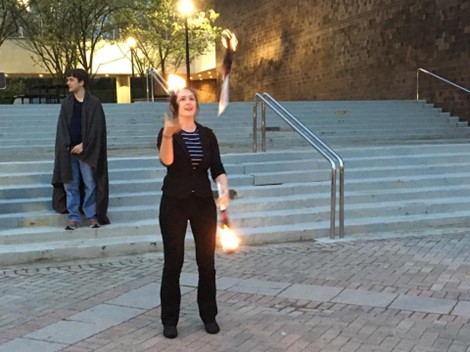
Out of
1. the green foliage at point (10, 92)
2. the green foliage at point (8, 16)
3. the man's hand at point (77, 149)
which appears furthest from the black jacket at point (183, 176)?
the green foliage at point (8, 16)

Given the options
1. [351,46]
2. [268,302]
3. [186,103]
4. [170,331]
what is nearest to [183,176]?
[186,103]

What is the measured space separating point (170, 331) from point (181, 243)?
630 mm

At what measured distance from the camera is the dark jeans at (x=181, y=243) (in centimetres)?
408

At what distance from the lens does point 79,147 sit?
6559mm

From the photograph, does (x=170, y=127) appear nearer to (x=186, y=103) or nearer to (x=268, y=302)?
(x=186, y=103)

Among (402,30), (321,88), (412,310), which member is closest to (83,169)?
(412,310)

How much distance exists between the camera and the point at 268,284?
549cm

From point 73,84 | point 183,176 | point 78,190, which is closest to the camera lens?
point 183,176

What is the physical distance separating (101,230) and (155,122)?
6866 millimetres

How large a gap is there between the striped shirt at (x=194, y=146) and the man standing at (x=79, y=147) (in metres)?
2.78

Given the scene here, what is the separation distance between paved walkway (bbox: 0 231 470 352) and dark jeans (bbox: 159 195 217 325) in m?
A: 0.26

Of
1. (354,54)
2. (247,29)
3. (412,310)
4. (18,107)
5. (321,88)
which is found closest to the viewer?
(412,310)

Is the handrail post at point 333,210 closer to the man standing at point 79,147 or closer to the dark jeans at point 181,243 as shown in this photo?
the man standing at point 79,147

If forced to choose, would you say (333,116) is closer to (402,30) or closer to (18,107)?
(402,30)
